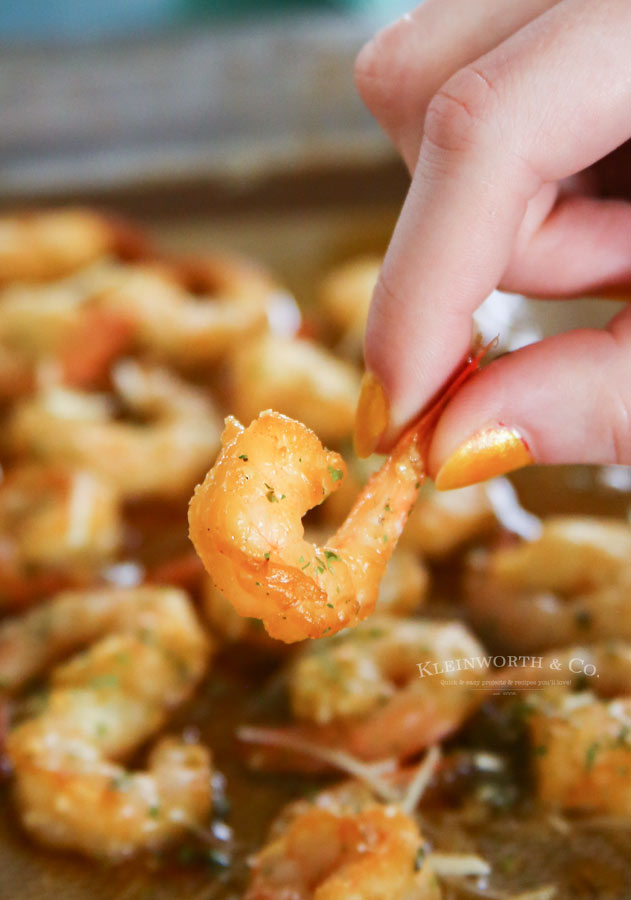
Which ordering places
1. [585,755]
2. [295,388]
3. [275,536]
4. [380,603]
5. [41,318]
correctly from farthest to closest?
[41,318], [295,388], [380,603], [585,755], [275,536]

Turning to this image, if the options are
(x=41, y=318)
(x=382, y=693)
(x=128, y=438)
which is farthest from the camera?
(x=41, y=318)

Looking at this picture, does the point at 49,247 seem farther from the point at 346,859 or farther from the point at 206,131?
the point at 346,859

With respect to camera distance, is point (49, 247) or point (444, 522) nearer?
point (444, 522)

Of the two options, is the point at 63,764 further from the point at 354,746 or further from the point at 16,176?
the point at 16,176

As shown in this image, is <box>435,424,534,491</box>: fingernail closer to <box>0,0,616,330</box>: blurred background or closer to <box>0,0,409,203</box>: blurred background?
<box>0,0,616,330</box>: blurred background

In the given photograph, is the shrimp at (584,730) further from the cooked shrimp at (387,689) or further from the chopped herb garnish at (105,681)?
the chopped herb garnish at (105,681)

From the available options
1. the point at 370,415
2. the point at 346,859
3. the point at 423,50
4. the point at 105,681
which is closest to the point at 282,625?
the point at 370,415

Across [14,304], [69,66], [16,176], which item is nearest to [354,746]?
[14,304]

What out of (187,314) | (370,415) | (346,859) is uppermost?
(370,415)
